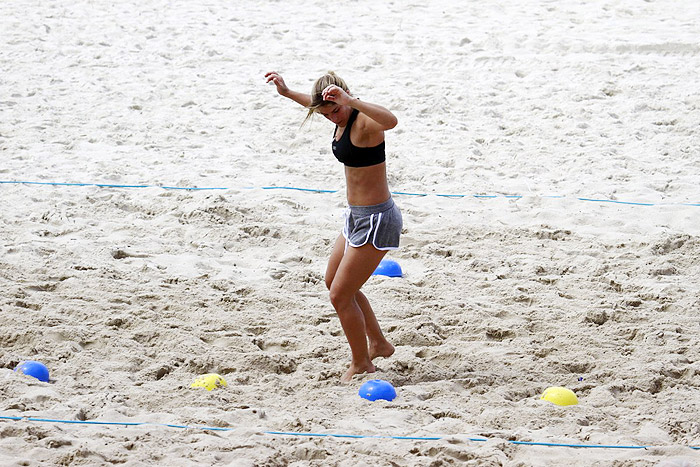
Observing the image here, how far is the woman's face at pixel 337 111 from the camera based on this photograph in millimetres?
4168

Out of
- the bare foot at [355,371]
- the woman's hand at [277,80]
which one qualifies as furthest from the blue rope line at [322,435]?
the woman's hand at [277,80]

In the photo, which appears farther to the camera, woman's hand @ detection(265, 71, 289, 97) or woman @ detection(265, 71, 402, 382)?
woman's hand @ detection(265, 71, 289, 97)

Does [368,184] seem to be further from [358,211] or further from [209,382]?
[209,382]

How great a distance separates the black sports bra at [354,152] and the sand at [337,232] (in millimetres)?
1060

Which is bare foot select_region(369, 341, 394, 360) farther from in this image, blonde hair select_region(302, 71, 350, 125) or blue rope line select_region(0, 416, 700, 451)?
blonde hair select_region(302, 71, 350, 125)

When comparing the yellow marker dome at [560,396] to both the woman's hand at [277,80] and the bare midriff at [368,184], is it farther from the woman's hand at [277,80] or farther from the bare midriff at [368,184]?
the woman's hand at [277,80]

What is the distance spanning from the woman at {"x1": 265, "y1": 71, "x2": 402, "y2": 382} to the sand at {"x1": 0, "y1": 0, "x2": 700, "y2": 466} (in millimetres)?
315

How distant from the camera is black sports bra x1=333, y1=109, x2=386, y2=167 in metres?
4.20

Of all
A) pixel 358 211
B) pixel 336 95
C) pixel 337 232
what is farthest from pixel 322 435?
pixel 337 232

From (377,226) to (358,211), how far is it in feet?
0.44

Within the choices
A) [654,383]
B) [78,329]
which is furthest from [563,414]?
[78,329]

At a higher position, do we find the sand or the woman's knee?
the woman's knee

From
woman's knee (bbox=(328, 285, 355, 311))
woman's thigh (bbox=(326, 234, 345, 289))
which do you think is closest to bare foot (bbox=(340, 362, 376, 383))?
woman's knee (bbox=(328, 285, 355, 311))

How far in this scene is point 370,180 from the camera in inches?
168
